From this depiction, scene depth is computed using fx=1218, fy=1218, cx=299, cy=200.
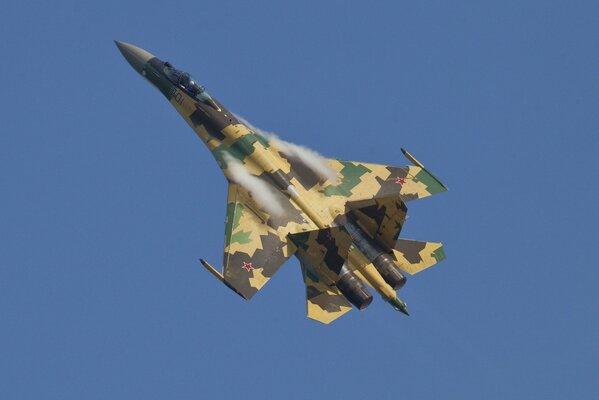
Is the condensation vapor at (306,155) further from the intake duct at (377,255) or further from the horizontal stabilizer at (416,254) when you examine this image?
the horizontal stabilizer at (416,254)

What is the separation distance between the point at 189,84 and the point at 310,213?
7.94 meters

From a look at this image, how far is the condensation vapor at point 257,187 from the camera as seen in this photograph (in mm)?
45312

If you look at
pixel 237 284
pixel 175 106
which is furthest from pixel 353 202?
pixel 175 106

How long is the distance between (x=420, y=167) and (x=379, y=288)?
23.0 ft

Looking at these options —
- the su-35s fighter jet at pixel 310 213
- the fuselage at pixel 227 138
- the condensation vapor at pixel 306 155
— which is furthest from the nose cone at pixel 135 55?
the condensation vapor at pixel 306 155

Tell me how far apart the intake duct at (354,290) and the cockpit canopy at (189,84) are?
997 cm

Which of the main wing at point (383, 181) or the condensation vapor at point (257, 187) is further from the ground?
the main wing at point (383, 181)

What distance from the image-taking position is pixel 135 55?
50.8m

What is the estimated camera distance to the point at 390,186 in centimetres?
4784

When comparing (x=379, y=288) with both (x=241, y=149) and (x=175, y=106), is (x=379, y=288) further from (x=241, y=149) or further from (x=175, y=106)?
(x=175, y=106)

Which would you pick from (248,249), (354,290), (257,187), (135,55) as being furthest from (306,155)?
(135,55)

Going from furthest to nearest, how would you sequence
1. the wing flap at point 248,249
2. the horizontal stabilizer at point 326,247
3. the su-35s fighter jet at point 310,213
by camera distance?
1. the wing flap at point 248,249
2. the su-35s fighter jet at point 310,213
3. the horizontal stabilizer at point 326,247

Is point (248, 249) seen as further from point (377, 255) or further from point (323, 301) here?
point (377, 255)

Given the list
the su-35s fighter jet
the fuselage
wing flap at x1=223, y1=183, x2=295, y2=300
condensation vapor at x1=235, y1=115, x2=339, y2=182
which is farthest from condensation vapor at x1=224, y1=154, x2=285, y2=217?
condensation vapor at x1=235, y1=115, x2=339, y2=182
